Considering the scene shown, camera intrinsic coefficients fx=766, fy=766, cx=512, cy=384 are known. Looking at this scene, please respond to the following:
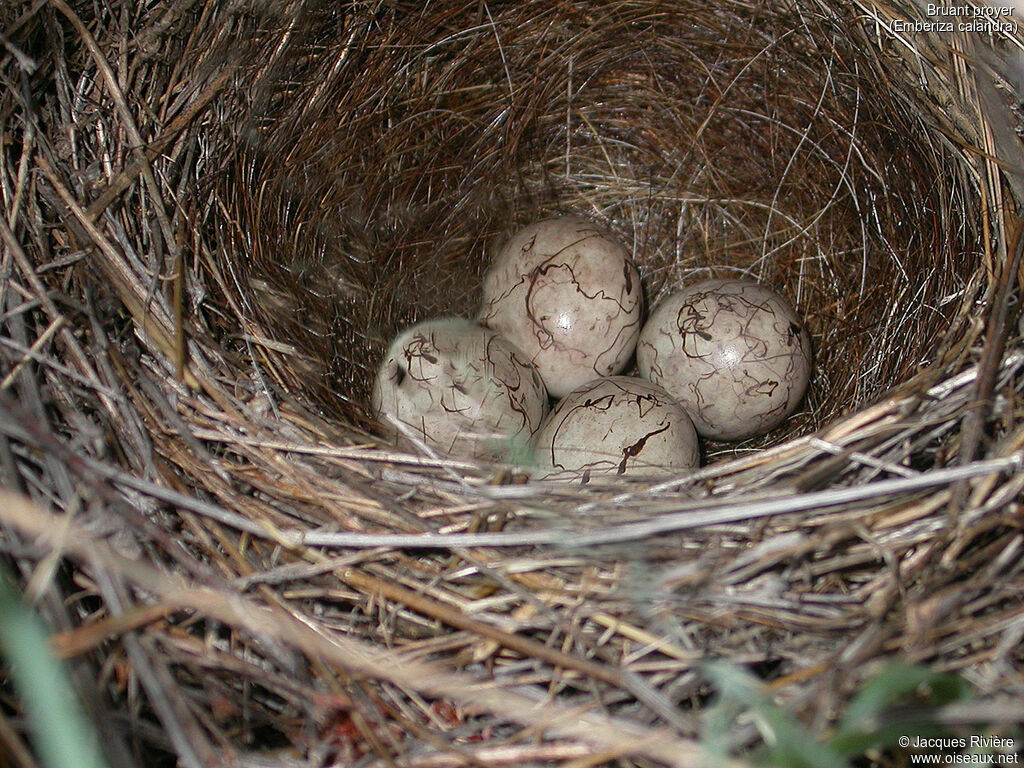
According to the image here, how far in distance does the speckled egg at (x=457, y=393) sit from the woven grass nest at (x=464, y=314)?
0.13 meters

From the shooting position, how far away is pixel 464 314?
5.84 feet

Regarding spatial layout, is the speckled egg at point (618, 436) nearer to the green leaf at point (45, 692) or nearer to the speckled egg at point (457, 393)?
the speckled egg at point (457, 393)

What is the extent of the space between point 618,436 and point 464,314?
0.55m

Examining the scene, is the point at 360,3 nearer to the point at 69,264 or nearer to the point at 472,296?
the point at 472,296

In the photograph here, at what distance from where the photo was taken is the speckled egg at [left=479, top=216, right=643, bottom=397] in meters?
1.61

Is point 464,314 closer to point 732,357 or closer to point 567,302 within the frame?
point 567,302

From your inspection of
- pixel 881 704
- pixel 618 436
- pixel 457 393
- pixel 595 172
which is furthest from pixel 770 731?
pixel 595 172

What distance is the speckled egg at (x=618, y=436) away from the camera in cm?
138

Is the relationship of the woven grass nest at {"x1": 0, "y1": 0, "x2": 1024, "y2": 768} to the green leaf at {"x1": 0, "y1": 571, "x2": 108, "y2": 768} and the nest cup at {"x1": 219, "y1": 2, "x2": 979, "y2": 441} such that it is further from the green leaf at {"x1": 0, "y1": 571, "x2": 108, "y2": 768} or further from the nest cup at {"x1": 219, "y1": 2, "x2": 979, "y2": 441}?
the green leaf at {"x1": 0, "y1": 571, "x2": 108, "y2": 768}

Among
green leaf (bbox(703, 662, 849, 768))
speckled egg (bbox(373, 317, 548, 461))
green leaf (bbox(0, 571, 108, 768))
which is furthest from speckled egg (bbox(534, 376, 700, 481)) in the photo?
green leaf (bbox(0, 571, 108, 768))

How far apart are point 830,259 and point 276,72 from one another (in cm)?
126

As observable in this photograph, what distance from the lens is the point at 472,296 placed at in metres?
1.80

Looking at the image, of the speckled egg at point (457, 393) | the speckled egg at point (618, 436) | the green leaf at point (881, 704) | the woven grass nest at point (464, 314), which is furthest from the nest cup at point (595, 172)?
the green leaf at point (881, 704)

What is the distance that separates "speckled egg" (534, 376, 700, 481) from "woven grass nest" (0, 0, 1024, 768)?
5.3 inches
